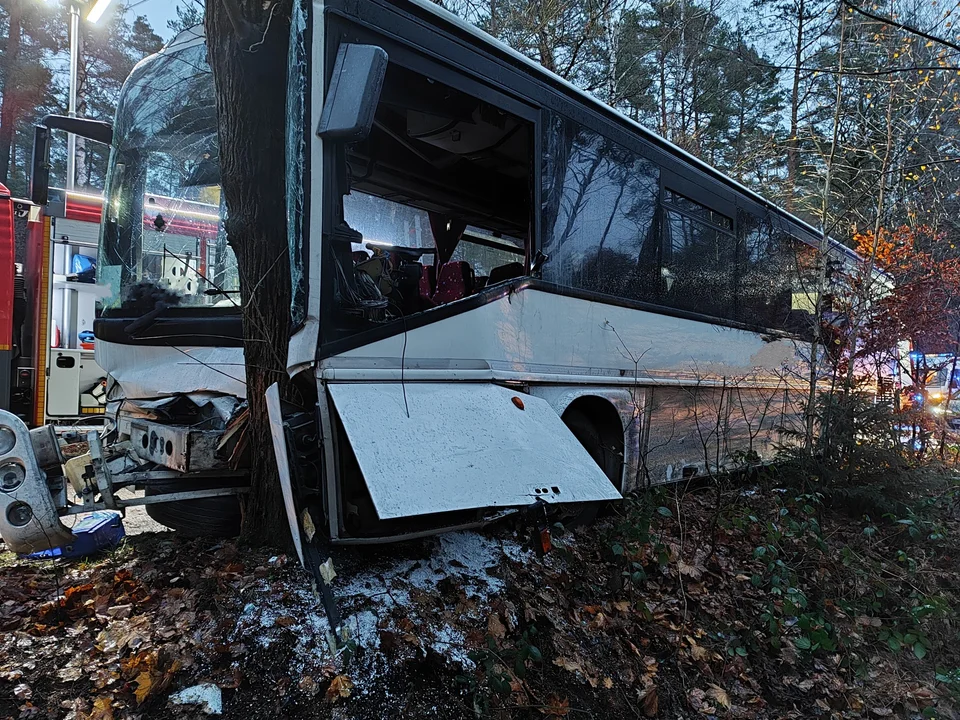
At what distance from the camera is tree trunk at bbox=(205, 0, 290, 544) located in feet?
10.8

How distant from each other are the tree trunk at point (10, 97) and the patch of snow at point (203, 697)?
65.5 ft

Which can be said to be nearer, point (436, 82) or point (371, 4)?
point (371, 4)

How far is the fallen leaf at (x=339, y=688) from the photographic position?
2.64 metres

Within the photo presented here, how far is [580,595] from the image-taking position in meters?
3.82

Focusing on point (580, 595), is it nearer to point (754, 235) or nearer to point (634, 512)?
point (634, 512)

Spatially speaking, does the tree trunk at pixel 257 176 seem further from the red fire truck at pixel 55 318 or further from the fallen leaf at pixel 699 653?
the red fire truck at pixel 55 318

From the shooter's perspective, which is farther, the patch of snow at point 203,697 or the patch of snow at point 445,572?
the patch of snow at point 445,572

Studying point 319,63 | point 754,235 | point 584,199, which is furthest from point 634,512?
point 754,235

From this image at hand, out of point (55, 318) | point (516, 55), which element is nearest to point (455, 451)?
point (516, 55)

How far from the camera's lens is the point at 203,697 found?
2.59 meters

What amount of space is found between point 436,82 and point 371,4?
52 cm

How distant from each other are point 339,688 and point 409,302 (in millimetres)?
2393

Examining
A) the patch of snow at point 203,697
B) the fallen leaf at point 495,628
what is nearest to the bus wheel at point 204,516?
the patch of snow at point 203,697

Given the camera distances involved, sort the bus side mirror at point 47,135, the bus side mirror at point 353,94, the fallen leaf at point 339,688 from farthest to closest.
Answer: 1. the bus side mirror at point 47,135
2. the bus side mirror at point 353,94
3. the fallen leaf at point 339,688
